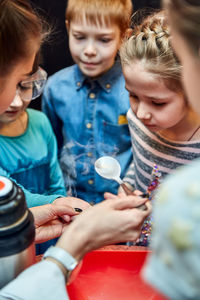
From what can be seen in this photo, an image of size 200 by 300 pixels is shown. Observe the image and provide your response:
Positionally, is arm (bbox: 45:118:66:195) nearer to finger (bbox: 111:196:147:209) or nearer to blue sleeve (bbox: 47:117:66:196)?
blue sleeve (bbox: 47:117:66:196)

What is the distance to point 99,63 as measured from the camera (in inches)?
57.1

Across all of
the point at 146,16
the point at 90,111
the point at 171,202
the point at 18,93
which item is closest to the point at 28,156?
the point at 18,93

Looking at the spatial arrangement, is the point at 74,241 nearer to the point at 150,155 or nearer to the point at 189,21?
the point at 189,21

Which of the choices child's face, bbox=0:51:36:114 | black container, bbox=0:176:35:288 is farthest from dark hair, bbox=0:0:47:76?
black container, bbox=0:176:35:288

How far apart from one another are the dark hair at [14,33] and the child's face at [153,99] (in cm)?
29

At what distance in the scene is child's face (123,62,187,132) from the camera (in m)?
0.93

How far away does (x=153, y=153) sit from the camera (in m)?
1.12

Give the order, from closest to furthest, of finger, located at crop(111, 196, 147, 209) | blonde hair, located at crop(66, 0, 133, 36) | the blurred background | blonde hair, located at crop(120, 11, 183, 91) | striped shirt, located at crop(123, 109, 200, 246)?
1. finger, located at crop(111, 196, 147, 209)
2. blonde hair, located at crop(120, 11, 183, 91)
3. striped shirt, located at crop(123, 109, 200, 246)
4. blonde hair, located at crop(66, 0, 133, 36)
5. the blurred background

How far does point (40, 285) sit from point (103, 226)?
16 cm

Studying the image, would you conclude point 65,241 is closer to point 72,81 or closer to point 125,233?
point 125,233

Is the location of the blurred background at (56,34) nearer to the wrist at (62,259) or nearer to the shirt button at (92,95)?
the shirt button at (92,95)

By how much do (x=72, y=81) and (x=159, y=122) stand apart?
712 mm

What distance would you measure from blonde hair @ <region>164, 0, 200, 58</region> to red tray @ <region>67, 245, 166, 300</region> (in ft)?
1.76

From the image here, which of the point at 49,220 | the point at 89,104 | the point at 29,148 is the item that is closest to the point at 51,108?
the point at 89,104
